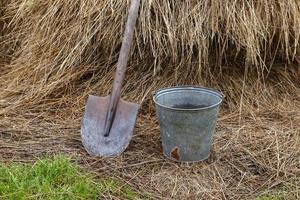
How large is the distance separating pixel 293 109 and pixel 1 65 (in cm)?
202

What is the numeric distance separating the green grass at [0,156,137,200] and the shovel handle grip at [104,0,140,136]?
331mm

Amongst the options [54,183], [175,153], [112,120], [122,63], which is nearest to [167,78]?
[122,63]

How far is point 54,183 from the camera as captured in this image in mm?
2246

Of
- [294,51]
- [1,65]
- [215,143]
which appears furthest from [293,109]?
[1,65]

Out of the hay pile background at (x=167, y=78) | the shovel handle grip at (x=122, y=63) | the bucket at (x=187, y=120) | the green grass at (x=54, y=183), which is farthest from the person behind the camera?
the shovel handle grip at (x=122, y=63)

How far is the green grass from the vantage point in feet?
7.12

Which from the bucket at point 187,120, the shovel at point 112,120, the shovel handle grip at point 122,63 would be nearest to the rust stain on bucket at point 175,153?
the bucket at point 187,120

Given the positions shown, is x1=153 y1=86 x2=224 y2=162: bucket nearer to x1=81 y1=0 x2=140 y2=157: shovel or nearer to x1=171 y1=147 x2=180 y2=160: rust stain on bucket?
x1=171 y1=147 x2=180 y2=160: rust stain on bucket

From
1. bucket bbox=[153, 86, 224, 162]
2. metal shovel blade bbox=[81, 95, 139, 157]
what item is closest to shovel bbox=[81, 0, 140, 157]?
metal shovel blade bbox=[81, 95, 139, 157]

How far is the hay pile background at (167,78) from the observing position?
2.45m

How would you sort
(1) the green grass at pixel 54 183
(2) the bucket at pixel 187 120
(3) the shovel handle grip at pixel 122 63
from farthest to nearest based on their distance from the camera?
(3) the shovel handle grip at pixel 122 63, (2) the bucket at pixel 187 120, (1) the green grass at pixel 54 183

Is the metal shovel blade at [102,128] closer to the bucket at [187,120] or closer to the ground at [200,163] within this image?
the ground at [200,163]

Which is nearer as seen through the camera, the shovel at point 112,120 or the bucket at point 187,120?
the bucket at point 187,120

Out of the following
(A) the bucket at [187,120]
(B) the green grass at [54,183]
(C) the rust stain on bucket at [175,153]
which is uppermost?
(A) the bucket at [187,120]
